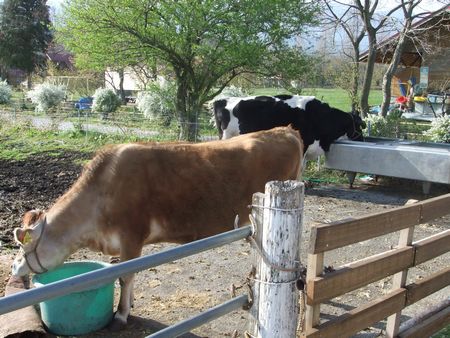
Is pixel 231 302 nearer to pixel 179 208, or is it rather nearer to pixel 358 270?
pixel 358 270

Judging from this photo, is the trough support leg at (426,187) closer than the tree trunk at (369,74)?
Yes

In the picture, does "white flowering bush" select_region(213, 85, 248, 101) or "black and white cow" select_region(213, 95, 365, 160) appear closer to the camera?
"black and white cow" select_region(213, 95, 365, 160)

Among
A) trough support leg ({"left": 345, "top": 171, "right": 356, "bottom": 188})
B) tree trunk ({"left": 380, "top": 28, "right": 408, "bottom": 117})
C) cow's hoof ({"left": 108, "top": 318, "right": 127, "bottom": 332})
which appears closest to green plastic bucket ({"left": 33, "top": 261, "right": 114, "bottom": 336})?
cow's hoof ({"left": 108, "top": 318, "right": 127, "bottom": 332})

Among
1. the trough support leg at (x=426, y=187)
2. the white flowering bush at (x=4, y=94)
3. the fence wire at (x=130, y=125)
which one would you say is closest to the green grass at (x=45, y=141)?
the fence wire at (x=130, y=125)

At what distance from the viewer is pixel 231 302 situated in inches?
92.4

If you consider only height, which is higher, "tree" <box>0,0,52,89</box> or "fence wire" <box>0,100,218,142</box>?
"tree" <box>0,0,52,89</box>

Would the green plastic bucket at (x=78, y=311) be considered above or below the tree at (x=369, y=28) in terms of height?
below

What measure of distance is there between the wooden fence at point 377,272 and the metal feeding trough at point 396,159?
5.53 m

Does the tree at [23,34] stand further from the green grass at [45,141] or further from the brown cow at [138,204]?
the brown cow at [138,204]

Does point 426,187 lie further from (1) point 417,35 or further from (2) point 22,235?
(1) point 417,35

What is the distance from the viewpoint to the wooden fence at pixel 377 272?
2544 millimetres

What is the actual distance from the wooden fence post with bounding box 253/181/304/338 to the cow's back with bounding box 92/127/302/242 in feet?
6.13

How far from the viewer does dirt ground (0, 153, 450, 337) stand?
438 centimetres

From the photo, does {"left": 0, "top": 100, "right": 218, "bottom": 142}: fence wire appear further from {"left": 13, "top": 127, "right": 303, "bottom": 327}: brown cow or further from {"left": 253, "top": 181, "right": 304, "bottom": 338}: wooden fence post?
{"left": 253, "top": 181, "right": 304, "bottom": 338}: wooden fence post
